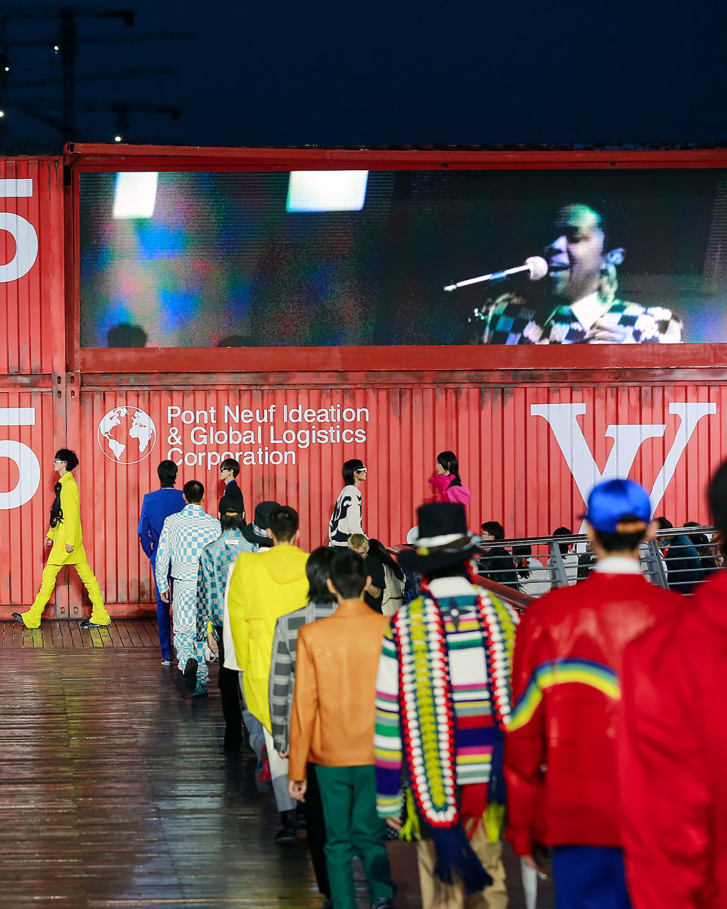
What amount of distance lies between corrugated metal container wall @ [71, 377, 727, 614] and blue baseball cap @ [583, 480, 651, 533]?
35.6 feet

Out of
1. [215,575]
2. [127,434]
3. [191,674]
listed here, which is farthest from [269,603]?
[127,434]

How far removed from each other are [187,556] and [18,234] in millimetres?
5762

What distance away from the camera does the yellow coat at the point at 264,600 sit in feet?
20.6

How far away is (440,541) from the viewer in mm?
4191

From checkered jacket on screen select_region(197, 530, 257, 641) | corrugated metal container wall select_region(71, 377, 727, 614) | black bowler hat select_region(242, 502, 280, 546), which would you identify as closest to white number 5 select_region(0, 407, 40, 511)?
corrugated metal container wall select_region(71, 377, 727, 614)

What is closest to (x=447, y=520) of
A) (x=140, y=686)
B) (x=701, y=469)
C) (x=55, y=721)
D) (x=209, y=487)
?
(x=55, y=721)

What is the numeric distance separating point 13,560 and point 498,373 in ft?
19.5

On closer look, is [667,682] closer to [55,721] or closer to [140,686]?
[55,721]

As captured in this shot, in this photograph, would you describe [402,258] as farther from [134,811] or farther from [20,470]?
[134,811]

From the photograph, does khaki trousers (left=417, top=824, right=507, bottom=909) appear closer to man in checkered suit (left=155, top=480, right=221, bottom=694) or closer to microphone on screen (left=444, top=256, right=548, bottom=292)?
man in checkered suit (left=155, top=480, right=221, bottom=694)

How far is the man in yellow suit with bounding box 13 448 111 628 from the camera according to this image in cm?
1270

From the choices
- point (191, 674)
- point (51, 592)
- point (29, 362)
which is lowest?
point (191, 674)

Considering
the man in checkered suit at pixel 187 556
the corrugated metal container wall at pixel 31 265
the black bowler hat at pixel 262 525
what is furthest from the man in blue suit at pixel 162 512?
the black bowler hat at pixel 262 525

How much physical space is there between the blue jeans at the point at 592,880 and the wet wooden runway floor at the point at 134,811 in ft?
7.65
